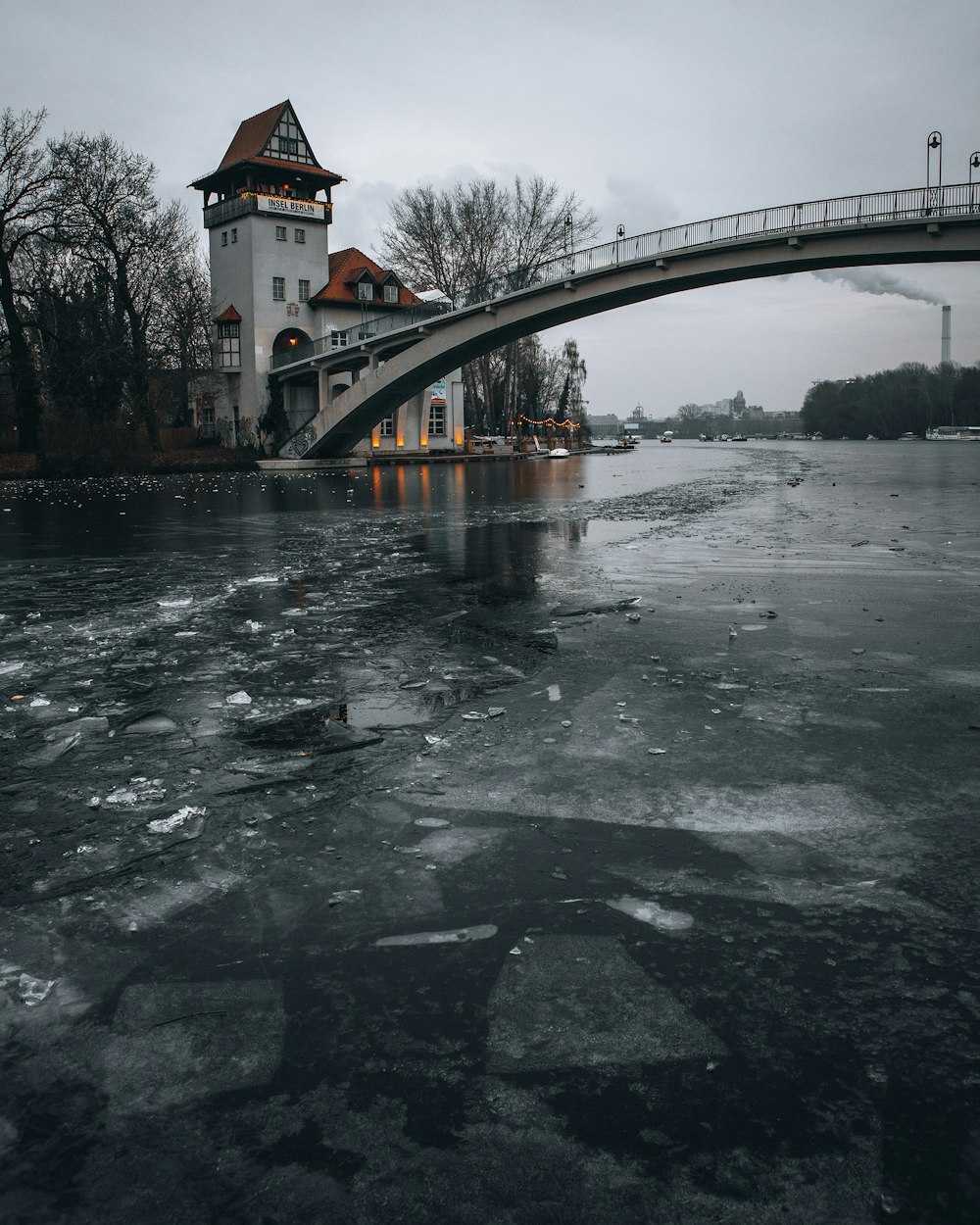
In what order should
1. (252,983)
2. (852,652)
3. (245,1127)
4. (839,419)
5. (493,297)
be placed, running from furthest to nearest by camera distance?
(839,419) → (493,297) → (852,652) → (252,983) → (245,1127)

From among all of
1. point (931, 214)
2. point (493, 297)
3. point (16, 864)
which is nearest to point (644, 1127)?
point (16, 864)

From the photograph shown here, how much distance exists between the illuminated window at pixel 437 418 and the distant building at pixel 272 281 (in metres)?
4.54

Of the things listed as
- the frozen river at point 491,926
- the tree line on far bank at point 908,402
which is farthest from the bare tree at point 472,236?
the tree line on far bank at point 908,402

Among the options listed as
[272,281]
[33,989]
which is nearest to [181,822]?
[33,989]

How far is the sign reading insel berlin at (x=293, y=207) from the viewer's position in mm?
56469

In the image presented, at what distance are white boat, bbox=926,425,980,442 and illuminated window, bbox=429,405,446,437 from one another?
8231 centimetres

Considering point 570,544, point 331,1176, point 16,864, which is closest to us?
point 331,1176

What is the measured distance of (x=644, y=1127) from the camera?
1868 millimetres

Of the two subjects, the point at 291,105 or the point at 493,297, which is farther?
the point at 291,105

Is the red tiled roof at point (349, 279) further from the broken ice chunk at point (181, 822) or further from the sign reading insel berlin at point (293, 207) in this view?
the broken ice chunk at point (181, 822)

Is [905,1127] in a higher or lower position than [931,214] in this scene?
lower

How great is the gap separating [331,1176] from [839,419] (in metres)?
179

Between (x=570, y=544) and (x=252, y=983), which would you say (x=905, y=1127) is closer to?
(x=252, y=983)

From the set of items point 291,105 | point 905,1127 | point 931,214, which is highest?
point 291,105
